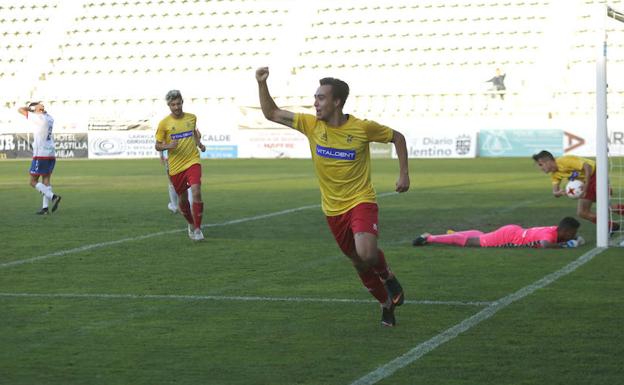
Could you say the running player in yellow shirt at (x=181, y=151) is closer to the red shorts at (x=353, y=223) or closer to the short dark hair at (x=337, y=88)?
the red shorts at (x=353, y=223)

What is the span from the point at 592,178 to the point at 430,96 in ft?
101

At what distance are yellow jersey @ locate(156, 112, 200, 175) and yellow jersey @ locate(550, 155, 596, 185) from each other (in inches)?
190

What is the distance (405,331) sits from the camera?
26.2 feet

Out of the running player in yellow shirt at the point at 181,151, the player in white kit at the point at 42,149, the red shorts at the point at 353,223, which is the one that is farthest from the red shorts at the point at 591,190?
the player in white kit at the point at 42,149

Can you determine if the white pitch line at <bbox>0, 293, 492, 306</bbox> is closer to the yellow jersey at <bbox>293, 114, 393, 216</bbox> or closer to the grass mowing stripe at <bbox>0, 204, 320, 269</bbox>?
the yellow jersey at <bbox>293, 114, 393, 216</bbox>

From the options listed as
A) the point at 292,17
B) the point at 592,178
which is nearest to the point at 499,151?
the point at 292,17

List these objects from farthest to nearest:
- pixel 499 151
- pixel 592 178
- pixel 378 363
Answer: pixel 499 151 < pixel 592 178 < pixel 378 363

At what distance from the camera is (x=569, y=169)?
49.5ft

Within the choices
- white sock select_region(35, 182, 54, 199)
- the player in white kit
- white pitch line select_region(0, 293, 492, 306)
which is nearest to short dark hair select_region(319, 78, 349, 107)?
white pitch line select_region(0, 293, 492, 306)

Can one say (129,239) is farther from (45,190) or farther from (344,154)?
(344,154)

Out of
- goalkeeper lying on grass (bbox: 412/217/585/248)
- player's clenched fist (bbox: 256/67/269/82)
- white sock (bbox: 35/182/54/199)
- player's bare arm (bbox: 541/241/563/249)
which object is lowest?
player's bare arm (bbox: 541/241/563/249)

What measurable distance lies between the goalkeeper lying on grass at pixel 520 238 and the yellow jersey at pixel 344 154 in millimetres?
5418

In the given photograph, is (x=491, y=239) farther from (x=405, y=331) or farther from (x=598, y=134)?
(x=405, y=331)

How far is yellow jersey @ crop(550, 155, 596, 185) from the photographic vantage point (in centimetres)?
1504
